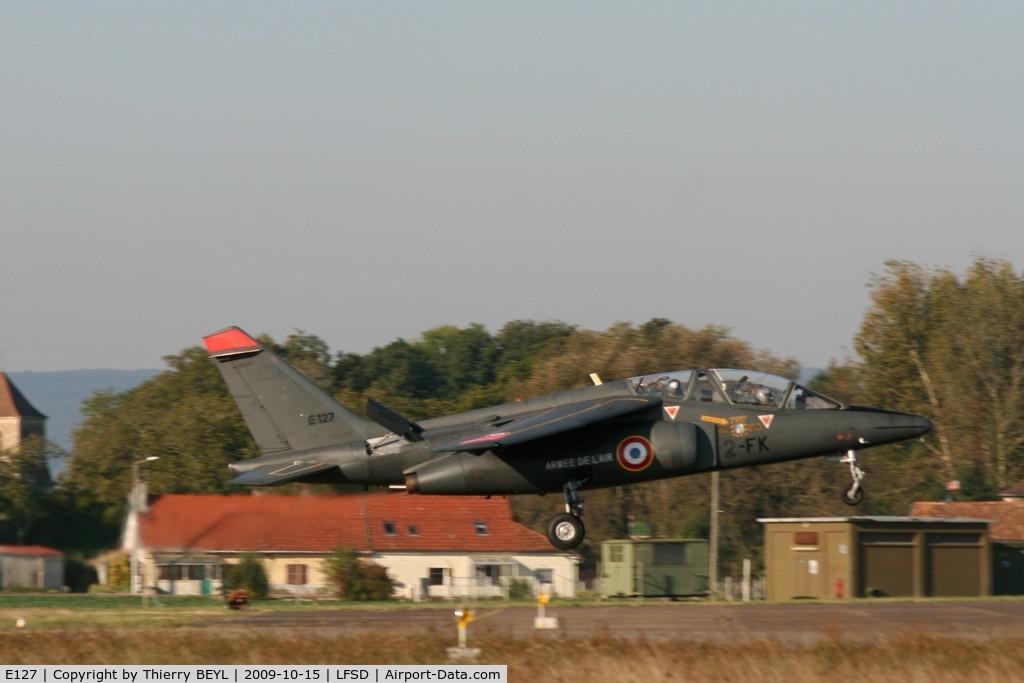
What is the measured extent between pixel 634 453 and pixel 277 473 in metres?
7.41

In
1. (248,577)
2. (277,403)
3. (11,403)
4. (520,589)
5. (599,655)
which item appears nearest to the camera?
(599,655)

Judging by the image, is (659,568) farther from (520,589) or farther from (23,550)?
(23,550)

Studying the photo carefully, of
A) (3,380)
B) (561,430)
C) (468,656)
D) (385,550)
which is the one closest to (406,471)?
(561,430)

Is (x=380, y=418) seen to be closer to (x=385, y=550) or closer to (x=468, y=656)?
(x=468, y=656)

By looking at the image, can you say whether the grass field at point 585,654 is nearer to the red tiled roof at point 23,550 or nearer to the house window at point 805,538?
the red tiled roof at point 23,550

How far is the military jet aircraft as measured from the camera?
86.1 ft

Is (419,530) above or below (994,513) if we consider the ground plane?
below

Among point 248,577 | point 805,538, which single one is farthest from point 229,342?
point 805,538

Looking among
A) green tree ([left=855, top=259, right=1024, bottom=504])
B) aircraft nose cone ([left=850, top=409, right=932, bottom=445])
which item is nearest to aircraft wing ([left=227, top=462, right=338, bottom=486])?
aircraft nose cone ([left=850, top=409, right=932, bottom=445])

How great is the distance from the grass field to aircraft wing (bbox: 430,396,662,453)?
369cm

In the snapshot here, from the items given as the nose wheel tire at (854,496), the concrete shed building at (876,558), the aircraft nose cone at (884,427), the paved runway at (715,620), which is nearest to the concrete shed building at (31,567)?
the paved runway at (715,620)

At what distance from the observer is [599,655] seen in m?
20.2

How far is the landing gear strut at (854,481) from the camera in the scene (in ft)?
87.1

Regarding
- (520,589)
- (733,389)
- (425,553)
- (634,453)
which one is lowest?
(520,589)
